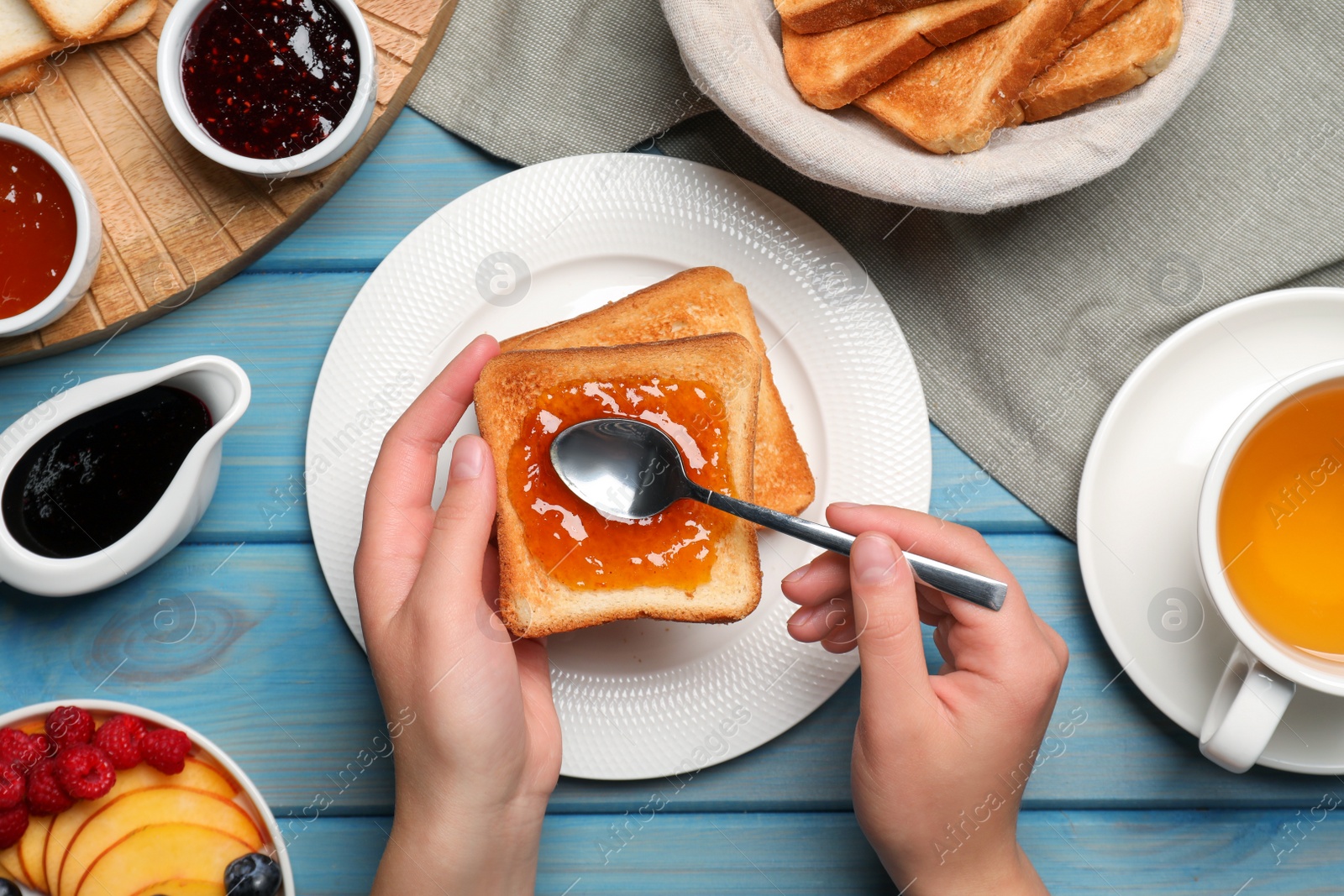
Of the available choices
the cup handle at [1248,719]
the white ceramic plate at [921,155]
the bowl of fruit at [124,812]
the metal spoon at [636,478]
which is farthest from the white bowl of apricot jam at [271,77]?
the cup handle at [1248,719]

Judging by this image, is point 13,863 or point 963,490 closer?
point 13,863

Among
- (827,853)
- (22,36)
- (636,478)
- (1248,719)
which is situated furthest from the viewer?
(827,853)

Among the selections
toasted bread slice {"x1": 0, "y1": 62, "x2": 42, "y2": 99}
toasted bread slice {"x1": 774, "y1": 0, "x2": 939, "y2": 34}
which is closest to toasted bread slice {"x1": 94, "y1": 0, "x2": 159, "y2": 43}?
toasted bread slice {"x1": 0, "y1": 62, "x2": 42, "y2": 99}

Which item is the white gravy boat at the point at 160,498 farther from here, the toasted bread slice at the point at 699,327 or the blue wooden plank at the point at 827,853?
the blue wooden plank at the point at 827,853

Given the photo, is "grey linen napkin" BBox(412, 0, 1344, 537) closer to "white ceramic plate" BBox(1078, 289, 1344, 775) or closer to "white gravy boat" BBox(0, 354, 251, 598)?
"white ceramic plate" BBox(1078, 289, 1344, 775)

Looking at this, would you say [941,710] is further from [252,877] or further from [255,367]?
[255,367]

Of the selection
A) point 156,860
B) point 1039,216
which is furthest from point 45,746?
point 1039,216

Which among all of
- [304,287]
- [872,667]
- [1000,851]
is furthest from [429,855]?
[304,287]

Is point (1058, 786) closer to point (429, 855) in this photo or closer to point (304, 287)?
point (429, 855)
